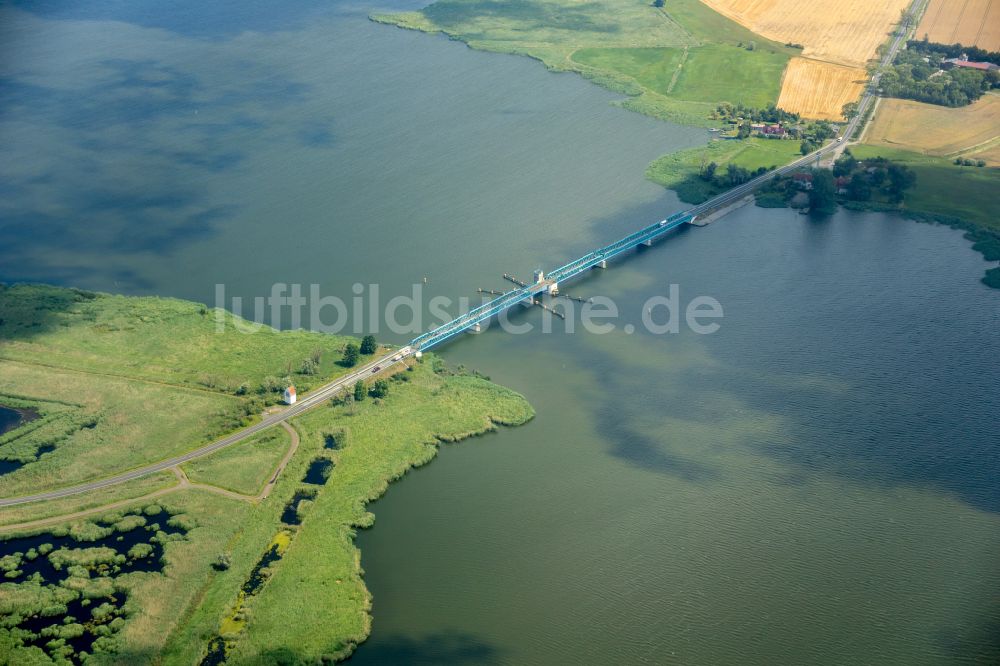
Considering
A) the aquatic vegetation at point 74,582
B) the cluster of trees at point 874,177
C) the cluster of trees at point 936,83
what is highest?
the cluster of trees at point 936,83

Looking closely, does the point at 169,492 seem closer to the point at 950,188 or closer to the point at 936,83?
the point at 950,188

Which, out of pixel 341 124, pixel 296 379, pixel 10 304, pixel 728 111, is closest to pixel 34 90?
pixel 341 124

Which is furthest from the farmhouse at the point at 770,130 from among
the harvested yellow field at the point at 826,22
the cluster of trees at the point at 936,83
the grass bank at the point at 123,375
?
the grass bank at the point at 123,375

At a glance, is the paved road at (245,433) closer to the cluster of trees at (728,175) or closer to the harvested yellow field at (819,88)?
the cluster of trees at (728,175)

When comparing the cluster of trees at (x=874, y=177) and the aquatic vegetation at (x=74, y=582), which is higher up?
the cluster of trees at (x=874, y=177)

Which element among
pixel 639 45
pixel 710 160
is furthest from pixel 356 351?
pixel 639 45

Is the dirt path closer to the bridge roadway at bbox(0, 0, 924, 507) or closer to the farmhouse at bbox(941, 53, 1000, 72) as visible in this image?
Answer: the bridge roadway at bbox(0, 0, 924, 507)

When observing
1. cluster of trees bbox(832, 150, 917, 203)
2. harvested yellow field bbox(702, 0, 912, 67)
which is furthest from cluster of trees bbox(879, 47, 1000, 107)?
cluster of trees bbox(832, 150, 917, 203)
